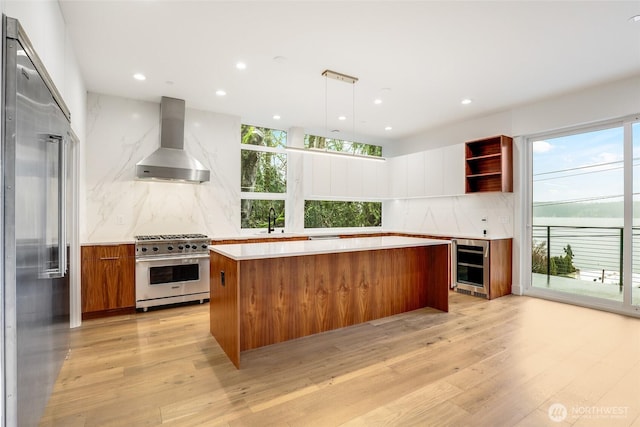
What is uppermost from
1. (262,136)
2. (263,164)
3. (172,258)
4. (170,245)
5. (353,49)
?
(353,49)

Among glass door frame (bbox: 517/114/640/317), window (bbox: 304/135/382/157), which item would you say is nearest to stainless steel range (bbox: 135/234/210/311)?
window (bbox: 304/135/382/157)

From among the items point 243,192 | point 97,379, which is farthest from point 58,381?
point 243,192

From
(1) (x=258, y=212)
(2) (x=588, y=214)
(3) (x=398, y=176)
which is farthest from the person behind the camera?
(3) (x=398, y=176)

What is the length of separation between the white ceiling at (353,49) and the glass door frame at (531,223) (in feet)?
1.92

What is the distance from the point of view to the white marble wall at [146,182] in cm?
416

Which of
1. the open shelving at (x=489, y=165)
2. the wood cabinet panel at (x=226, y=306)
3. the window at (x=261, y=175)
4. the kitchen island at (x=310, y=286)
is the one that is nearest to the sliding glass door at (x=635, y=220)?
the open shelving at (x=489, y=165)

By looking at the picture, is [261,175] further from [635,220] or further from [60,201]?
[635,220]

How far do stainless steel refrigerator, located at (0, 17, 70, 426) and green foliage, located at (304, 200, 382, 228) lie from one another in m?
4.19

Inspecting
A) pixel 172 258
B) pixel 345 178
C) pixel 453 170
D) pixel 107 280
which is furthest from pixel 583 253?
pixel 107 280

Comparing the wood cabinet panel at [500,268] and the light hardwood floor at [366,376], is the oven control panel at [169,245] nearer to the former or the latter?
the light hardwood floor at [366,376]

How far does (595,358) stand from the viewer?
262cm

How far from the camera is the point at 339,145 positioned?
6.42m

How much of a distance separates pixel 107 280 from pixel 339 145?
4.48 meters

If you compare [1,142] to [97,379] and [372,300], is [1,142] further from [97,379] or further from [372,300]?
[372,300]
